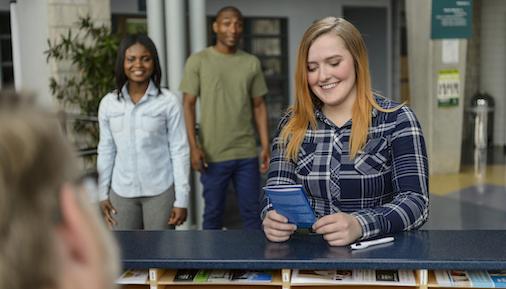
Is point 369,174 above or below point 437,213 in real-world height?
above

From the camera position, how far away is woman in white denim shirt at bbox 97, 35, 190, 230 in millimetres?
3510

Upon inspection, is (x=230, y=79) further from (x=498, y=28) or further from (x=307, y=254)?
(x=498, y=28)

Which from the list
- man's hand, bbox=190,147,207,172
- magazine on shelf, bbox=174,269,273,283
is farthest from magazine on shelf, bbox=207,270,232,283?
man's hand, bbox=190,147,207,172

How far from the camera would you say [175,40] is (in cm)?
529

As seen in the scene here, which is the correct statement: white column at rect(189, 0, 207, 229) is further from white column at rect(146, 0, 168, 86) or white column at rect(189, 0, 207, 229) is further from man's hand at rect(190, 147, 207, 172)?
man's hand at rect(190, 147, 207, 172)

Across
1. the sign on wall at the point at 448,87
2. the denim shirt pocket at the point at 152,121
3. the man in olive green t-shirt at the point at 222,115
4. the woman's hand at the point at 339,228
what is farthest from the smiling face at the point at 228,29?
the sign on wall at the point at 448,87

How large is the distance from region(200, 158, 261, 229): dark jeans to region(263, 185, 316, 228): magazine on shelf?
2.46m

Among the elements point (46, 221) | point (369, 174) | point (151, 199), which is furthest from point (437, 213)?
point (46, 221)

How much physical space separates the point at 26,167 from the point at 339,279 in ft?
5.07

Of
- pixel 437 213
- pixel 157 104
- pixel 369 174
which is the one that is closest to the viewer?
pixel 369 174

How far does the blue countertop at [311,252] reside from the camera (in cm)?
194

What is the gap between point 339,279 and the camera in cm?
200

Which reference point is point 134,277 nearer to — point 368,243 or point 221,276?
point 221,276

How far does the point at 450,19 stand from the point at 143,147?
5756 millimetres
